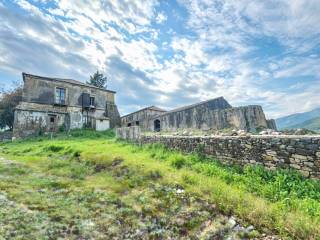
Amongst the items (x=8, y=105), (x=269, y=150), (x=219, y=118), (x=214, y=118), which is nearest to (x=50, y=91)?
(x=8, y=105)

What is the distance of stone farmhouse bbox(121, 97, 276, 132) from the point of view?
34.9ft

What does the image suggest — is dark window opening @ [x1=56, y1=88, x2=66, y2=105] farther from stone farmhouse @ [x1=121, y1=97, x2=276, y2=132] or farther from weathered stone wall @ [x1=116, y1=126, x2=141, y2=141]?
weathered stone wall @ [x1=116, y1=126, x2=141, y2=141]

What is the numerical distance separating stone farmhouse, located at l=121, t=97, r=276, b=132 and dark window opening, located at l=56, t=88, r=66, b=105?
42.3ft

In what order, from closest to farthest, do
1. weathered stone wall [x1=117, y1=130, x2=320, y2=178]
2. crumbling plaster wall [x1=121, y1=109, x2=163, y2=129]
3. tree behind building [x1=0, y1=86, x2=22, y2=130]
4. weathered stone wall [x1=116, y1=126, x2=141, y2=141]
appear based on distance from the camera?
weathered stone wall [x1=117, y1=130, x2=320, y2=178] → weathered stone wall [x1=116, y1=126, x2=141, y2=141] → crumbling plaster wall [x1=121, y1=109, x2=163, y2=129] → tree behind building [x1=0, y1=86, x2=22, y2=130]

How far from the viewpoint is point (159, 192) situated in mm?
5480

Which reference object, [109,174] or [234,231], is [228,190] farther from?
[109,174]

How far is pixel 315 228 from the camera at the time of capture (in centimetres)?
319

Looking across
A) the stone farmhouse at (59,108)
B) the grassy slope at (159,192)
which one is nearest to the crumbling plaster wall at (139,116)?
the stone farmhouse at (59,108)

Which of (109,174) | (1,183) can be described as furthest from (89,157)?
(1,183)

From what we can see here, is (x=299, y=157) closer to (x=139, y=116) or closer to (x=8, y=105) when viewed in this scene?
(x=139, y=116)

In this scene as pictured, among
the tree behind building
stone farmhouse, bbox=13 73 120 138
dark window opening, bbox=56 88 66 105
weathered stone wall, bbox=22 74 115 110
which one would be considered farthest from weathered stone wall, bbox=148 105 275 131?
the tree behind building

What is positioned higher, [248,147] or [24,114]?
[24,114]

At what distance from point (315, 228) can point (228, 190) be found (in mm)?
1844

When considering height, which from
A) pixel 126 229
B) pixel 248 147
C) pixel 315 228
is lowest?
pixel 126 229
